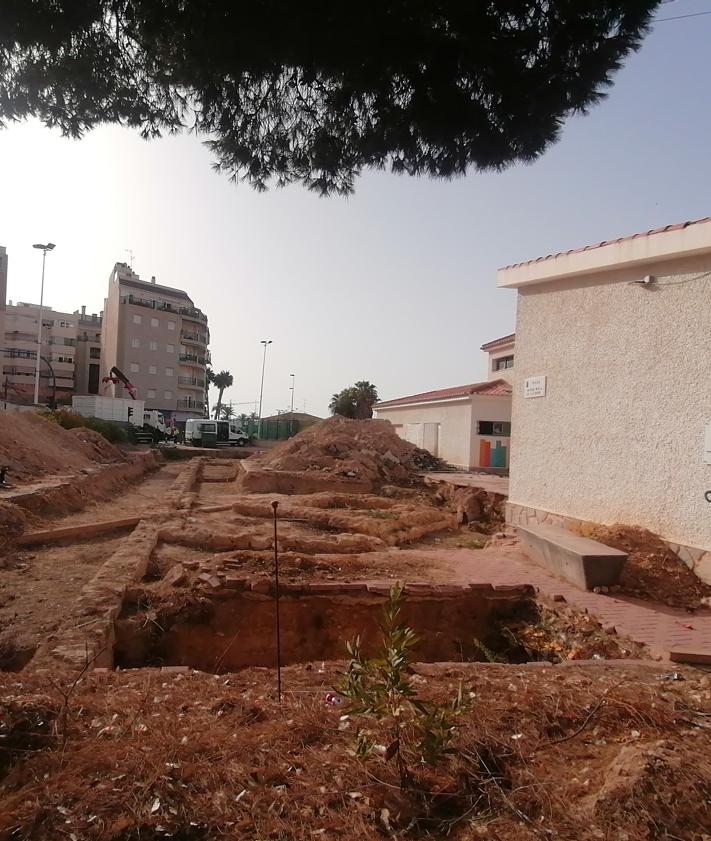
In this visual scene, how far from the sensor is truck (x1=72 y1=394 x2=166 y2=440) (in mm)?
33531

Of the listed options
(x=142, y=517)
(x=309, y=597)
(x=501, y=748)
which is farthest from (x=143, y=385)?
(x=501, y=748)

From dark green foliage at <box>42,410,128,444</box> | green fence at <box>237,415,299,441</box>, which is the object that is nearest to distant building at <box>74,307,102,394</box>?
green fence at <box>237,415,299,441</box>

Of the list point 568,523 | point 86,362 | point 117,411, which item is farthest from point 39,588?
point 86,362

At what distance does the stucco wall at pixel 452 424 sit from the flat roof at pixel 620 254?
12.0 metres

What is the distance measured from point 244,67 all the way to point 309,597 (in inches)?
190

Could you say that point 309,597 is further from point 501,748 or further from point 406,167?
point 406,167

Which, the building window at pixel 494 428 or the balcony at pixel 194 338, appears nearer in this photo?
the building window at pixel 494 428

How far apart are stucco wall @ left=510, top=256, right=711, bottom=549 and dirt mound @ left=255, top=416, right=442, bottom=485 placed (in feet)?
25.7

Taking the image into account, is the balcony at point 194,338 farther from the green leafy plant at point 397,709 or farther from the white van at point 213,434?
the green leafy plant at point 397,709

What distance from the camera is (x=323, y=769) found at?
2344mm

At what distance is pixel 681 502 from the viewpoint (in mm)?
6652

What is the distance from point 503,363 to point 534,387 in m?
18.1

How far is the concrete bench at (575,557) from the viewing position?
6066mm

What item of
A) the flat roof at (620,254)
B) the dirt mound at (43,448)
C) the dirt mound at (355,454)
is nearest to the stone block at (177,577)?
the flat roof at (620,254)
